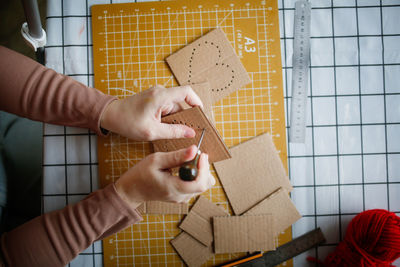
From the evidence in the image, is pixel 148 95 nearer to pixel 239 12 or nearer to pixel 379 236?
pixel 239 12

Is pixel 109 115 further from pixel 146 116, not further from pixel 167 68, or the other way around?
pixel 167 68

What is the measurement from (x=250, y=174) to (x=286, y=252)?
0.98ft

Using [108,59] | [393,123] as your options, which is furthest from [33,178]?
[393,123]

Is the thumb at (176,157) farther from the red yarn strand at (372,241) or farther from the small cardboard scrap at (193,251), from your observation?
the red yarn strand at (372,241)

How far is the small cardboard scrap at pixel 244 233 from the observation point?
85cm

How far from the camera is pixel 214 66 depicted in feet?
2.85

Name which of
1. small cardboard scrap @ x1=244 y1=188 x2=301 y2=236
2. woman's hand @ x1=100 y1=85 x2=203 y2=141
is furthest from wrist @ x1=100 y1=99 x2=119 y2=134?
small cardboard scrap @ x1=244 y1=188 x2=301 y2=236

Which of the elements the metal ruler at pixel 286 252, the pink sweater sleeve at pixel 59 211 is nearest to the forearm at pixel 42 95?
the pink sweater sleeve at pixel 59 211

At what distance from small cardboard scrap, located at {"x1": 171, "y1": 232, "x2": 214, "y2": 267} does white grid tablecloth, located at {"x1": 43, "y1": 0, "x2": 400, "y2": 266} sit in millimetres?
297

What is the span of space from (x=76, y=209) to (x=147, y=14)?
67 centimetres

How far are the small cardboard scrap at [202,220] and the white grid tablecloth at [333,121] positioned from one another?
29cm

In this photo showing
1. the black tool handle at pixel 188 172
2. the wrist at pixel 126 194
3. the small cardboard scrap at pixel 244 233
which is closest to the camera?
the black tool handle at pixel 188 172

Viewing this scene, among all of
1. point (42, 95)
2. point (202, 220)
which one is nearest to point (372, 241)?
point (202, 220)

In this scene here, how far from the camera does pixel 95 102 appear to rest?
0.72 m
